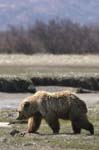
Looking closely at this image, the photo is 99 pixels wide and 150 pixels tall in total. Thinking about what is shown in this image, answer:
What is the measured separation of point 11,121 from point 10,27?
9047 cm

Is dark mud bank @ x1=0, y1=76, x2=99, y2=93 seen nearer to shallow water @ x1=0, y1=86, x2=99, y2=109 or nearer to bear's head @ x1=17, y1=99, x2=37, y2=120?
shallow water @ x1=0, y1=86, x2=99, y2=109

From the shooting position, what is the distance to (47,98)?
17.7 metres

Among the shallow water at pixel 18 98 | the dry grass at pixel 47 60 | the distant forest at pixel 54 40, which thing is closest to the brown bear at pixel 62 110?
the shallow water at pixel 18 98

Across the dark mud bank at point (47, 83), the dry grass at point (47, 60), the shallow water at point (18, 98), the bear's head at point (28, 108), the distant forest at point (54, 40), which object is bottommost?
the distant forest at point (54, 40)

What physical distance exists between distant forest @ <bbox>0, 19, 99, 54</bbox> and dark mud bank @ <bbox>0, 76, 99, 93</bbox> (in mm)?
30728

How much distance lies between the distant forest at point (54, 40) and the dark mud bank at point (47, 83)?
30728 millimetres

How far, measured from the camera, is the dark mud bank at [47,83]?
4081 cm

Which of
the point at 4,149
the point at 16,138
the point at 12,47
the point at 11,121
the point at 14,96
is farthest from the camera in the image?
the point at 12,47

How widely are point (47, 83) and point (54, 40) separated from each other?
42452mm

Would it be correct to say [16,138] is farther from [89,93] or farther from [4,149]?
[89,93]

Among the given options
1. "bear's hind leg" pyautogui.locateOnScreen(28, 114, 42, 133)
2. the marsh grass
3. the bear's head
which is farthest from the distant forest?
"bear's hind leg" pyautogui.locateOnScreen(28, 114, 42, 133)

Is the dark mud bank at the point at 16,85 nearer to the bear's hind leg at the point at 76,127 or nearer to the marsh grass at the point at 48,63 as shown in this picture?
the marsh grass at the point at 48,63

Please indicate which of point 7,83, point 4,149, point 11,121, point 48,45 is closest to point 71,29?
point 48,45

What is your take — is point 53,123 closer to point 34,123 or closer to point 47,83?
point 34,123
